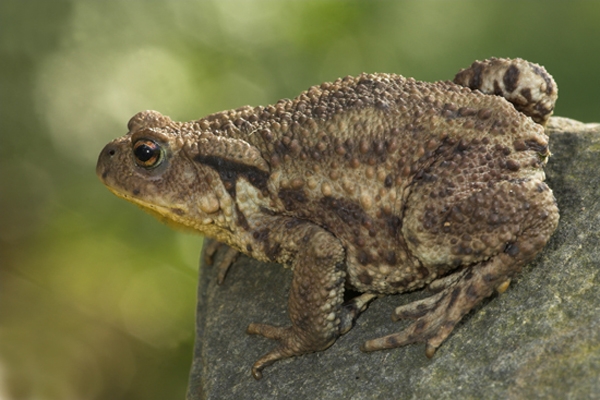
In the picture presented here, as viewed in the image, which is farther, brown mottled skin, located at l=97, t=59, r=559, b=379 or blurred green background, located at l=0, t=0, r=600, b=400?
blurred green background, located at l=0, t=0, r=600, b=400

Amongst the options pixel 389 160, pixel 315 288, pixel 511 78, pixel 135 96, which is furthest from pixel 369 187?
pixel 135 96

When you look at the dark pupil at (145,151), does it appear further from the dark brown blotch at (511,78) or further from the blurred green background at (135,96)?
the blurred green background at (135,96)

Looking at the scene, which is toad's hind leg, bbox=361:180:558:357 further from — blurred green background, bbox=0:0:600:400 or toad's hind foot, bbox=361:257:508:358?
blurred green background, bbox=0:0:600:400

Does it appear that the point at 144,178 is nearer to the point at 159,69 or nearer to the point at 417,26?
the point at 159,69

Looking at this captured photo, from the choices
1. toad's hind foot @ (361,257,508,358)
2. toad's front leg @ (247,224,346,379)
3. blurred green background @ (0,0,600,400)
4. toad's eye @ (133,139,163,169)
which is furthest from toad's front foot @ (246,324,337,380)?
blurred green background @ (0,0,600,400)

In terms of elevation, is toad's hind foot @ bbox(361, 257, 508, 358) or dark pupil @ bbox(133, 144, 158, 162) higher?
dark pupil @ bbox(133, 144, 158, 162)

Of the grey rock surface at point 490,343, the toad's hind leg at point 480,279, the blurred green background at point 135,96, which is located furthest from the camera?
the blurred green background at point 135,96

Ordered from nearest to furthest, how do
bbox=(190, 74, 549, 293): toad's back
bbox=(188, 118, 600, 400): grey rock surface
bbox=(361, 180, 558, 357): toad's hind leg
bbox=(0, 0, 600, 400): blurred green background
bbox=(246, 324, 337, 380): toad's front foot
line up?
bbox=(188, 118, 600, 400): grey rock surface
bbox=(361, 180, 558, 357): toad's hind leg
bbox=(190, 74, 549, 293): toad's back
bbox=(246, 324, 337, 380): toad's front foot
bbox=(0, 0, 600, 400): blurred green background

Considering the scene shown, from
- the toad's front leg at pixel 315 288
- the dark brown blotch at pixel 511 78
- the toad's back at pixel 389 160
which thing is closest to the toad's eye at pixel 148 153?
the toad's back at pixel 389 160

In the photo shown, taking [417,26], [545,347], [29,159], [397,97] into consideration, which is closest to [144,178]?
[397,97]
